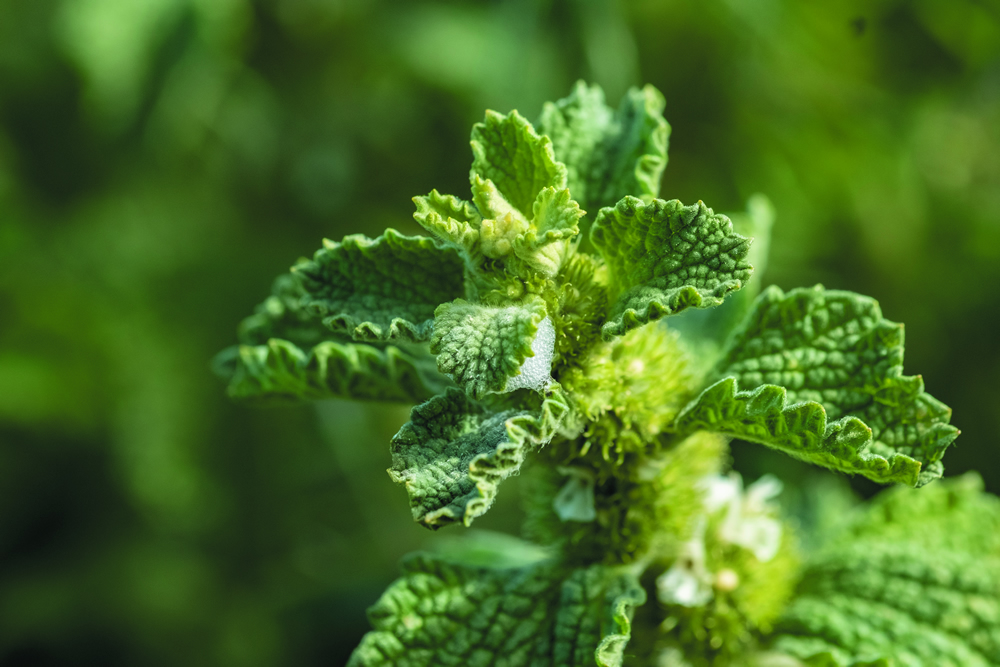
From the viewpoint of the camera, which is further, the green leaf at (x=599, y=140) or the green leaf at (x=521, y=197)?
the green leaf at (x=599, y=140)

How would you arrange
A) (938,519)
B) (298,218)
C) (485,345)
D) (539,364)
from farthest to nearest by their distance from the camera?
(298,218) < (938,519) < (539,364) < (485,345)

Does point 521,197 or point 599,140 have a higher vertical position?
point 599,140

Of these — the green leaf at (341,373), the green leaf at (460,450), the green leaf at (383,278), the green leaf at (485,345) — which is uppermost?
the green leaf at (383,278)

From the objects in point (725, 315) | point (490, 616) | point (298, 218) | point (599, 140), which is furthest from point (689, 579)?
point (298, 218)

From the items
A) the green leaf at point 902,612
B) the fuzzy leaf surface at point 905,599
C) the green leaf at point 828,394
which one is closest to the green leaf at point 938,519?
the fuzzy leaf surface at point 905,599

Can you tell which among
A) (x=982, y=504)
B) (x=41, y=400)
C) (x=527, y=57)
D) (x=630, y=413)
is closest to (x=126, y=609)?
(x=41, y=400)

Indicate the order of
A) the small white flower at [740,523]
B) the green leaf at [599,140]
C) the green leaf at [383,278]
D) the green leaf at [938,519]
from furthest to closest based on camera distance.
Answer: the green leaf at [938,519] → the small white flower at [740,523] → the green leaf at [599,140] → the green leaf at [383,278]

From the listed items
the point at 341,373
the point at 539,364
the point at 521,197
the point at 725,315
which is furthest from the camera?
the point at 725,315

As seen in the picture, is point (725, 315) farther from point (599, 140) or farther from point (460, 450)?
point (460, 450)

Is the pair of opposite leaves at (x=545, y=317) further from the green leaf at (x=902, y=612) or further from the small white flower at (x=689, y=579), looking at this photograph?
the green leaf at (x=902, y=612)
